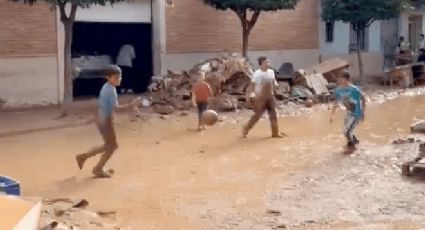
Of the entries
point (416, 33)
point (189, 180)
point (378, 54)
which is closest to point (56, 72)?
point (189, 180)

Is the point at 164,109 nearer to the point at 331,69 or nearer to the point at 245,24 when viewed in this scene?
the point at 245,24

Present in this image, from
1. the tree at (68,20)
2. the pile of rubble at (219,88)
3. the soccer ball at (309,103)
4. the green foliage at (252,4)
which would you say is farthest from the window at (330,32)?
the tree at (68,20)

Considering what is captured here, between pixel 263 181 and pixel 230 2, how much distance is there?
1403 cm

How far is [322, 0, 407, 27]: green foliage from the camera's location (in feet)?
92.2

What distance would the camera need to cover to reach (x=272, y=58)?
96.7 feet

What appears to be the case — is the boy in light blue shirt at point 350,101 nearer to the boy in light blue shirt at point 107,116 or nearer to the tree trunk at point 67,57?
the boy in light blue shirt at point 107,116

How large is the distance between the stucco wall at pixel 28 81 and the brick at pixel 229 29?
16.6ft

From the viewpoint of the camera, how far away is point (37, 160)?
43.4 ft

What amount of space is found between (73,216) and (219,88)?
1309 cm

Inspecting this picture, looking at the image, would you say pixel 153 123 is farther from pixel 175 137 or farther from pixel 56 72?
pixel 56 72

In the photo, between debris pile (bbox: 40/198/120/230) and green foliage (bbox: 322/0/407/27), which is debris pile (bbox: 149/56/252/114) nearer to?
green foliage (bbox: 322/0/407/27)

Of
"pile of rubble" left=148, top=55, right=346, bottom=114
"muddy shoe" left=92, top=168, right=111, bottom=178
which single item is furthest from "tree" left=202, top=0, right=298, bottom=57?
"muddy shoe" left=92, top=168, right=111, bottom=178

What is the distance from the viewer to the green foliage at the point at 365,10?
1106 inches

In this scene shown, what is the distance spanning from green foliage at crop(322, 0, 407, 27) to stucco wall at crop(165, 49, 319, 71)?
2.42 metres
